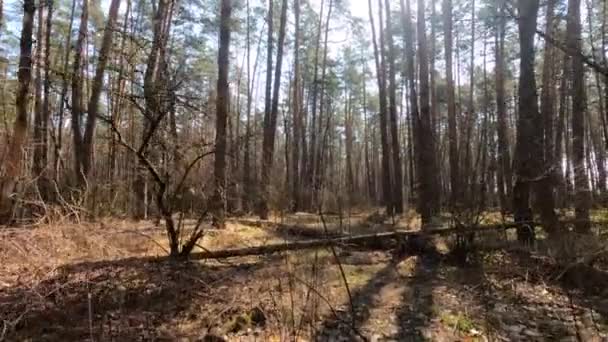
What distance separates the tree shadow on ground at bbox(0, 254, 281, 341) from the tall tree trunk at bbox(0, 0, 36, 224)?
8.67ft

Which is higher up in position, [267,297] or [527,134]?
[527,134]

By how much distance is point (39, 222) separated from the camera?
5.90 m

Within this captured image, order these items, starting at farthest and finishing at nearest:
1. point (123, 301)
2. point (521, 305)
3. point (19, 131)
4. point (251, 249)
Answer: point (19, 131)
point (251, 249)
point (521, 305)
point (123, 301)

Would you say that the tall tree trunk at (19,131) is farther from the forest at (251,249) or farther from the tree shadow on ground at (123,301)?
the tree shadow on ground at (123,301)

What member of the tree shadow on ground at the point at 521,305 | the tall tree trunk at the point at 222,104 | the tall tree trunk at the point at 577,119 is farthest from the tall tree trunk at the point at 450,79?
the tree shadow on ground at the point at 521,305

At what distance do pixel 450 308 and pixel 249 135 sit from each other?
10.2ft

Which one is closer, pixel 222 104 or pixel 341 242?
A: pixel 341 242

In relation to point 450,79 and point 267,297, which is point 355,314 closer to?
point 267,297

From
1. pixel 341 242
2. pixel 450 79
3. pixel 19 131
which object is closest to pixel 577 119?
pixel 450 79

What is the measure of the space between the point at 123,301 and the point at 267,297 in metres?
1.37

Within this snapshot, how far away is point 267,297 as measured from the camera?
469 cm

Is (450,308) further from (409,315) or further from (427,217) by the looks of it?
(427,217)

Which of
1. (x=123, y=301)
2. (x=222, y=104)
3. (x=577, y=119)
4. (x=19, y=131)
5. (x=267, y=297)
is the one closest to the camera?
(x=123, y=301)

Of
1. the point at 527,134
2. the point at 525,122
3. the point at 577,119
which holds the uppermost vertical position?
the point at 577,119
